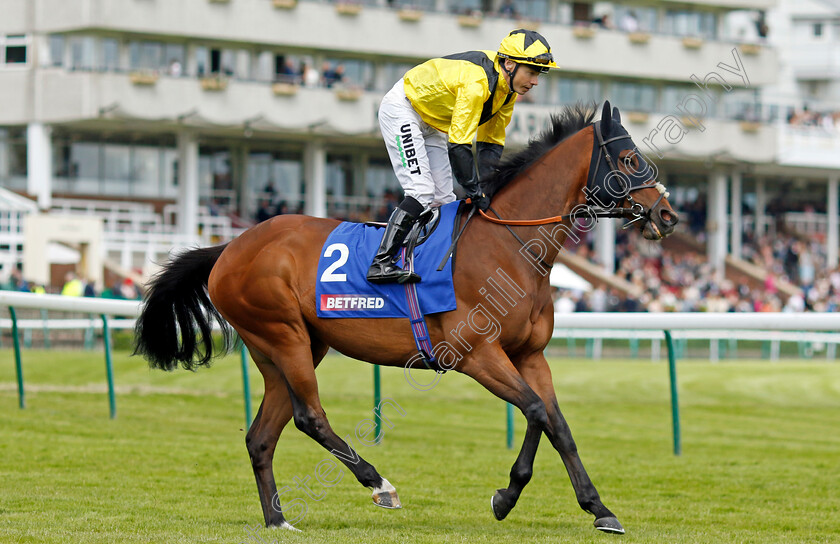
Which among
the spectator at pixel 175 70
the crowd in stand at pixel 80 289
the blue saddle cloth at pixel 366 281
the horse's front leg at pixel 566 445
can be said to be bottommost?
the crowd in stand at pixel 80 289

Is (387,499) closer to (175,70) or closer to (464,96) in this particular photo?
(464,96)

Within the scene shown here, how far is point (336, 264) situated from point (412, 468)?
222cm

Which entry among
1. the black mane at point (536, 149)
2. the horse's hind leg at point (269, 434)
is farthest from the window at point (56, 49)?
the black mane at point (536, 149)

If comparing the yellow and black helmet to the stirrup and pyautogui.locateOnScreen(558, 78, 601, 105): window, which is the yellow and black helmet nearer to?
the stirrup

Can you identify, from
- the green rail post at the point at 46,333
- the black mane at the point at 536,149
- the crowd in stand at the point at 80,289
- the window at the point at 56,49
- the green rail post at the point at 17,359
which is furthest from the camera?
the window at the point at 56,49

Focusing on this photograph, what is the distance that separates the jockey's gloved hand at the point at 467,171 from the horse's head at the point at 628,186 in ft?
1.63

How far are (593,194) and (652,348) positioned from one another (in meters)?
14.6

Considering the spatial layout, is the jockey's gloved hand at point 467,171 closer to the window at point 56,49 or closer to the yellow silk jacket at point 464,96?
the yellow silk jacket at point 464,96

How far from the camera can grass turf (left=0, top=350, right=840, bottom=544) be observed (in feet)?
15.9

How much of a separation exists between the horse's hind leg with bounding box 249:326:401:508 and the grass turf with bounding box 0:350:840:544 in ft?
1.17

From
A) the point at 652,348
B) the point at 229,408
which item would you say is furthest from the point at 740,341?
the point at 229,408

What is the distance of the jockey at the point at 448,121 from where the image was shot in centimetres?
491

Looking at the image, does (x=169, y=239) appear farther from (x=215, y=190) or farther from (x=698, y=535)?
(x=698, y=535)

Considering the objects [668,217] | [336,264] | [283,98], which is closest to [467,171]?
[336,264]
